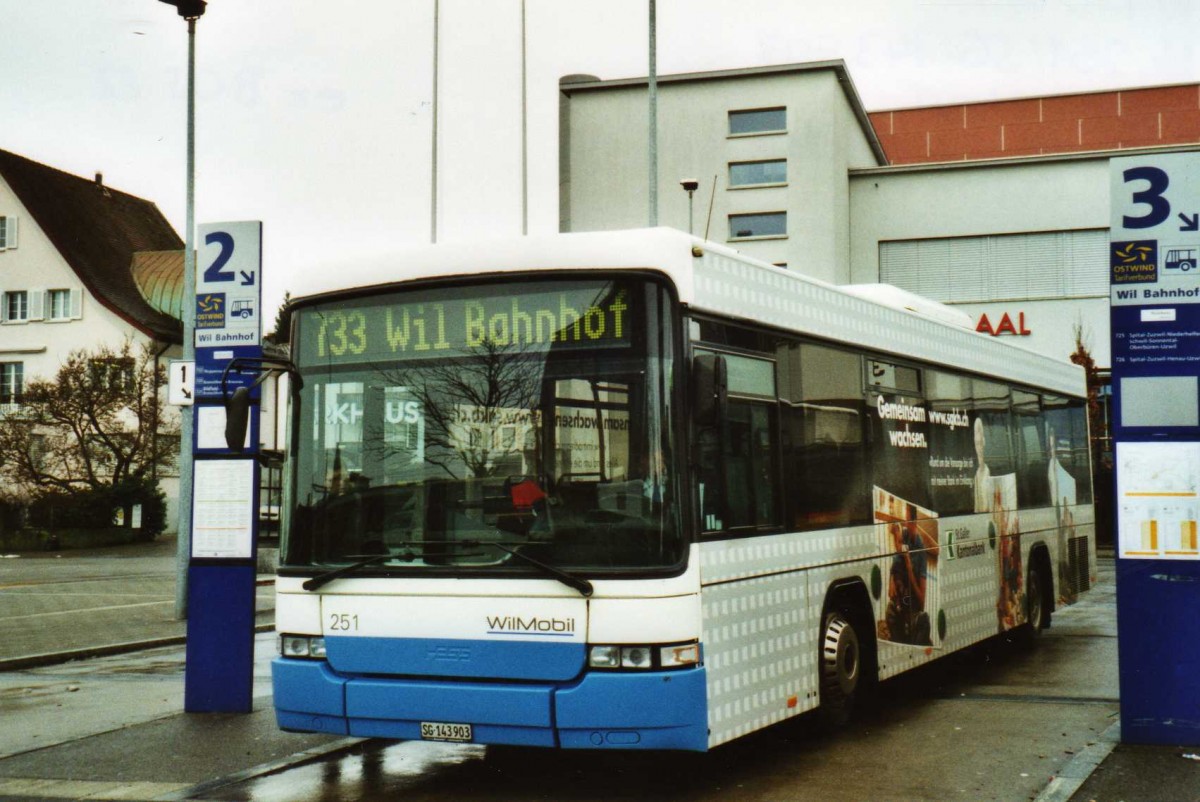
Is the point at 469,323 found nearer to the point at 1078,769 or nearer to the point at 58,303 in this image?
the point at 1078,769

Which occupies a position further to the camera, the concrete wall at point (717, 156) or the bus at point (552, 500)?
the concrete wall at point (717, 156)

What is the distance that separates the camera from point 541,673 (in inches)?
282

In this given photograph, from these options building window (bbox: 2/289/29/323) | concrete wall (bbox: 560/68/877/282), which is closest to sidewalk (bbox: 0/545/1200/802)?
concrete wall (bbox: 560/68/877/282)

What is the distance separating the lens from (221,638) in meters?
10.8

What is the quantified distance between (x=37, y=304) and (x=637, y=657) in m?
59.2

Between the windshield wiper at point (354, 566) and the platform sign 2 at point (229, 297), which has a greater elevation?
the platform sign 2 at point (229, 297)

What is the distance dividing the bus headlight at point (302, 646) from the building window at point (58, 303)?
57060 millimetres

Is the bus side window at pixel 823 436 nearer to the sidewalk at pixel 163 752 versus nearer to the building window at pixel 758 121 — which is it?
the sidewalk at pixel 163 752

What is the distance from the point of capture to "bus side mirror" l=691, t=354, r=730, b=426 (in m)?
7.16

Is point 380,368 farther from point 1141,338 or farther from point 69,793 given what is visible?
point 1141,338

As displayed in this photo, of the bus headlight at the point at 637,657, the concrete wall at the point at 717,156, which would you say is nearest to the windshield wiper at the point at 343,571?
Result: the bus headlight at the point at 637,657

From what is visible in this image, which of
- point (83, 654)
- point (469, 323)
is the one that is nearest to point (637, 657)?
point (469, 323)

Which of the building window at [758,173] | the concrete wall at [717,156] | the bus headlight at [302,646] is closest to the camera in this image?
the bus headlight at [302,646]

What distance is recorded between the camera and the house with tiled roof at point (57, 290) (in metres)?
60.4
